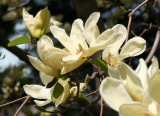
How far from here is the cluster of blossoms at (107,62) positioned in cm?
42

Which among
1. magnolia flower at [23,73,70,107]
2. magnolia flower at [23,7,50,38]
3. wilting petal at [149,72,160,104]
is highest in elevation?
magnolia flower at [23,7,50,38]

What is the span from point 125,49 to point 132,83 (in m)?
0.17

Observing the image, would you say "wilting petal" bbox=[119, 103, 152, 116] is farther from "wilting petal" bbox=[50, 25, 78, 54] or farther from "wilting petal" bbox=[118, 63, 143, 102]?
"wilting petal" bbox=[50, 25, 78, 54]

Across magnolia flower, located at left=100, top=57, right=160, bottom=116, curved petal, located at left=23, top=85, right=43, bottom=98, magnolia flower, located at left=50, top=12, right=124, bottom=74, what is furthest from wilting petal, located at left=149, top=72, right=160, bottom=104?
curved petal, located at left=23, top=85, right=43, bottom=98

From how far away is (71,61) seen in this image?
0.54 m

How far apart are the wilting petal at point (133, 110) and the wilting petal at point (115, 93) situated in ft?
0.06

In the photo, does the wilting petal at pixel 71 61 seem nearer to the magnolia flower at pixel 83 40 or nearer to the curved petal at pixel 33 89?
the magnolia flower at pixel 83 40

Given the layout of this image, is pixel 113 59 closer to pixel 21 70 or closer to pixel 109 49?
pixel 109 49

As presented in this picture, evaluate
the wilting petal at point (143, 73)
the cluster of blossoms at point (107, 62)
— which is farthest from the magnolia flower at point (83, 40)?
the wilting petal at point (143, 73)

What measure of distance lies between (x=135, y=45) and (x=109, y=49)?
7 cm

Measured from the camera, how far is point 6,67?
2330 mm

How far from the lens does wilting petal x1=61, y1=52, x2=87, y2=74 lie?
54 centimetres

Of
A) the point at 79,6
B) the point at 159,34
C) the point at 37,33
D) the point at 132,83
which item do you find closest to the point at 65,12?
the point at 79,6

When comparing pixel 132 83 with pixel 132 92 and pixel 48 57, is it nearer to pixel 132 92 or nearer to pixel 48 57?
pixel 132 92
